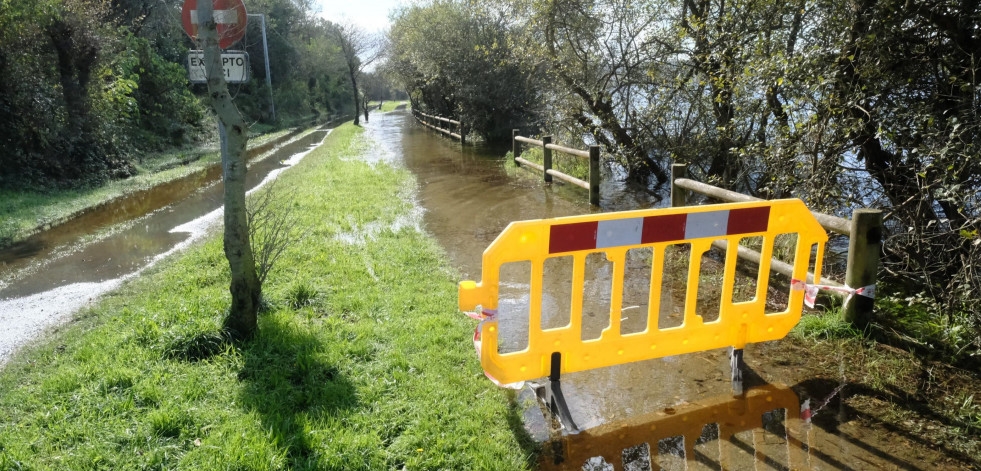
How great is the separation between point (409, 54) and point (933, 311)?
24747mm

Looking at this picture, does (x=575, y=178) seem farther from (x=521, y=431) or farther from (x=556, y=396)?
(x=521, y=431)

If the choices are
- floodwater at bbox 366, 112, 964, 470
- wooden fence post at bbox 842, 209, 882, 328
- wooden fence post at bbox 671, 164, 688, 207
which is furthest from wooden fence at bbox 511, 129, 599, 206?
wooden fence post at bbox 842, 209, 882, 328

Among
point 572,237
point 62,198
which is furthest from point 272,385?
point 62,198

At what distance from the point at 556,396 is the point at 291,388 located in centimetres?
168

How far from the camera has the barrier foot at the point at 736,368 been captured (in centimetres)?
381

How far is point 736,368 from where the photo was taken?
3863mm

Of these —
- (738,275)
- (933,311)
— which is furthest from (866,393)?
(738,275)

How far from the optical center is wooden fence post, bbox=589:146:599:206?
31.6 ft

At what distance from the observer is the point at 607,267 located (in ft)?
21.4

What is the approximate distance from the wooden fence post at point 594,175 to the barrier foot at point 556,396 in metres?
6.54

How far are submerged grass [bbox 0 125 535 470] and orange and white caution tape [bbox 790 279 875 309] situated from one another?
7.01 ft

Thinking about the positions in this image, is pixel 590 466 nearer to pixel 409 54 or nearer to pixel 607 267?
pixel 607 267

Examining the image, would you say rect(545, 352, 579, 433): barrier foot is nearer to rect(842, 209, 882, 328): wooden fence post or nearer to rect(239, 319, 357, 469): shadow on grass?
rect(239, 319, 357, 469): shadow on grass

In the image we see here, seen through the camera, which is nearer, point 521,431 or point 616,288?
point 521,431
